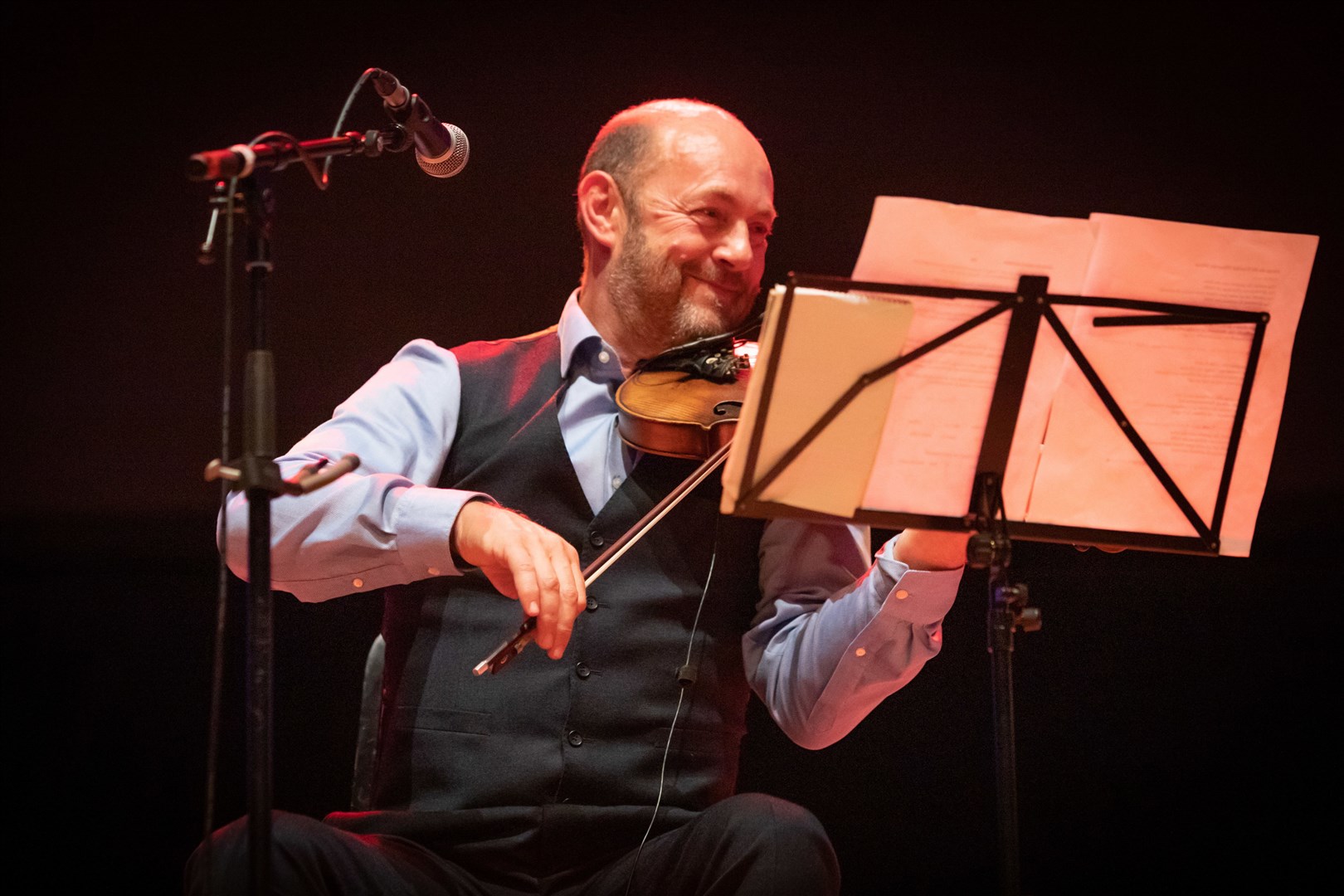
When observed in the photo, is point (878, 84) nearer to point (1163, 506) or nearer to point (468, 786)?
point (1163, 506)

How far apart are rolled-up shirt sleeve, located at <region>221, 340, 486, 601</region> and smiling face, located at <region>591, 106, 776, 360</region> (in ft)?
1.57

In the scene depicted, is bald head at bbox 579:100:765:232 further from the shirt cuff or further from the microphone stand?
the microphone stand

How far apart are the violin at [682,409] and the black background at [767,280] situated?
2.06 feet

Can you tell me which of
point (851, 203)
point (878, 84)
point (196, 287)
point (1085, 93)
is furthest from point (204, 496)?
point (1085, 93)

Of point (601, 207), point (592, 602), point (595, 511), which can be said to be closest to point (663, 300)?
point (601, 207)

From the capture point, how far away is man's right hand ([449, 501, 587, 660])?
1472mm

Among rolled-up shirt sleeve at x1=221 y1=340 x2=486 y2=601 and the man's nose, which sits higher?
the man's nose

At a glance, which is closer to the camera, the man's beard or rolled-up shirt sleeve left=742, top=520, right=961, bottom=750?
rolled-up shirt sleeve left=742, top=520, right=961, bottom=750

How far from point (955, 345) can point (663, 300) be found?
0.83m

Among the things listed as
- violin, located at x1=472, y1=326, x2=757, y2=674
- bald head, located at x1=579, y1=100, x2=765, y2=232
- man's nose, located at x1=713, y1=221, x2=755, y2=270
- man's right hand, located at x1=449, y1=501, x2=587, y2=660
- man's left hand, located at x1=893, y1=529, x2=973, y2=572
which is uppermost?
bald head, located at x1=579, y1=100, x2=765, y2=232

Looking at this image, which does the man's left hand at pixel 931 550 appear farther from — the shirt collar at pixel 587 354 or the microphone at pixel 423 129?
the microphone at pixel 423 129

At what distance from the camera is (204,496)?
2.52 metres

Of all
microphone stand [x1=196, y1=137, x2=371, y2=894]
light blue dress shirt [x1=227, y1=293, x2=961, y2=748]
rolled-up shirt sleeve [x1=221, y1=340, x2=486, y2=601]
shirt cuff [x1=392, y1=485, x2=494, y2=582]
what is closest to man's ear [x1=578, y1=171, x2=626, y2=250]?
light blue dress shirt [x1=227, y1=293, x2=961, y2=748]

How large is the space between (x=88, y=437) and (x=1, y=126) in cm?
63
